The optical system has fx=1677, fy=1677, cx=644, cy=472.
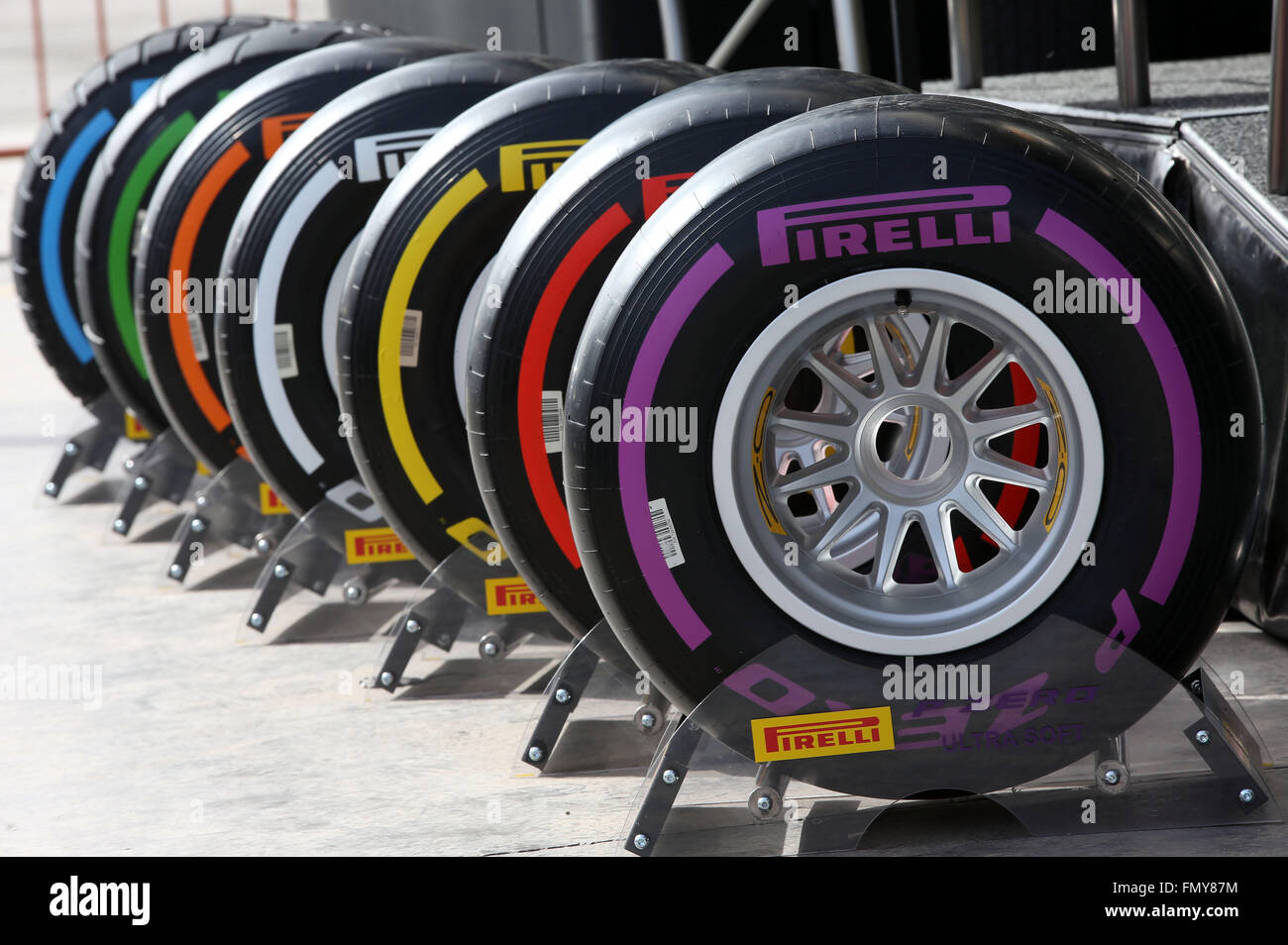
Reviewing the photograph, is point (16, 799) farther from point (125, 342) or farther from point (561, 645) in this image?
point (125, 342)

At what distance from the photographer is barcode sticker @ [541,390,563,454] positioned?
330 centimetres

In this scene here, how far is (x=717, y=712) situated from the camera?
271 cm

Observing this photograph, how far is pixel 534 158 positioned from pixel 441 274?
0.34 m

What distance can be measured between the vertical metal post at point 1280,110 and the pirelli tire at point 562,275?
923mm

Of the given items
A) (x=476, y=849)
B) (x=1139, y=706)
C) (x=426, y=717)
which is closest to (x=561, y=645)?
(x=426, y=717)

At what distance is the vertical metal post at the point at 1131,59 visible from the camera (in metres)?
4.44

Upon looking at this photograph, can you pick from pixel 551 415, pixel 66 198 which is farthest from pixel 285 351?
pixel 66 198

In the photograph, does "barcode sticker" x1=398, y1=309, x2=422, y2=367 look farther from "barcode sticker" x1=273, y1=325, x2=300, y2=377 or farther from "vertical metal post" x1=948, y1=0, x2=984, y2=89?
"vertical metal post" x1=948, y1=0, x2=984, y2=89

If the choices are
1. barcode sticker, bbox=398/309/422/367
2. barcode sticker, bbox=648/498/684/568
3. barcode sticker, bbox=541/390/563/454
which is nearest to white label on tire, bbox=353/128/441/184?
barcode sticker, bbox=398/309/422/367

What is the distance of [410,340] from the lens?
3750 mm

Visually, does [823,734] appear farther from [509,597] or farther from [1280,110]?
[1280,110]

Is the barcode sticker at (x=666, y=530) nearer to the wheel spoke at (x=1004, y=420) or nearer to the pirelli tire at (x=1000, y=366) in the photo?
the pirelli tire at (x=1000, y=366)

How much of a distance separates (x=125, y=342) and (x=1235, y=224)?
3.61 metres

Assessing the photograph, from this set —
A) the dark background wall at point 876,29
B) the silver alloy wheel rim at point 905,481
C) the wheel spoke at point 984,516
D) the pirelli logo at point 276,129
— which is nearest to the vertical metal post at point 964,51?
the dark background wall at point 876,29
